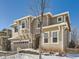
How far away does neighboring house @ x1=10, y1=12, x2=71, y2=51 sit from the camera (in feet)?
64.9

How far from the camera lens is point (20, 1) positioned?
696 inches

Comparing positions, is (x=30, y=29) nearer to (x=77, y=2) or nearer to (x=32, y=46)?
(x=32, y=46)

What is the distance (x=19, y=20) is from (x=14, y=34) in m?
2.61

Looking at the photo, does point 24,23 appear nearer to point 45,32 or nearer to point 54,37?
point 45,32

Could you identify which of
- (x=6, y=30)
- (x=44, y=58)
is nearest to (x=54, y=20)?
(x=44, y=58)

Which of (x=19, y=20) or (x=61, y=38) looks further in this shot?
(x=19, y=20)

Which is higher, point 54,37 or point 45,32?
point 45,32

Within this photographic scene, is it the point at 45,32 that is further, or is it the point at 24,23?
the point at 24,23

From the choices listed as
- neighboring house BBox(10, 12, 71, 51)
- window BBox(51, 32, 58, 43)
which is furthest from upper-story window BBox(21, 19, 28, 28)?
window BBox(51, 32, 58, 43)

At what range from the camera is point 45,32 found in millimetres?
21578

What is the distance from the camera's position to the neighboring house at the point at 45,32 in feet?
64.9

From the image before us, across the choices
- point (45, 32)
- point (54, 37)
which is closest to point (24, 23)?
point (45, 32)

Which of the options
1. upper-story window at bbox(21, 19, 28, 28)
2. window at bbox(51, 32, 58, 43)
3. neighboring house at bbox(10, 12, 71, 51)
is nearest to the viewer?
neighboring house at bbox(10, 12, 71, 51)

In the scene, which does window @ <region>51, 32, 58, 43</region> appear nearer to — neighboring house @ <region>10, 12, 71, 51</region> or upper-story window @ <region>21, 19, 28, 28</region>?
neighboring house @ <region>10, 12, 71, 51</region>
